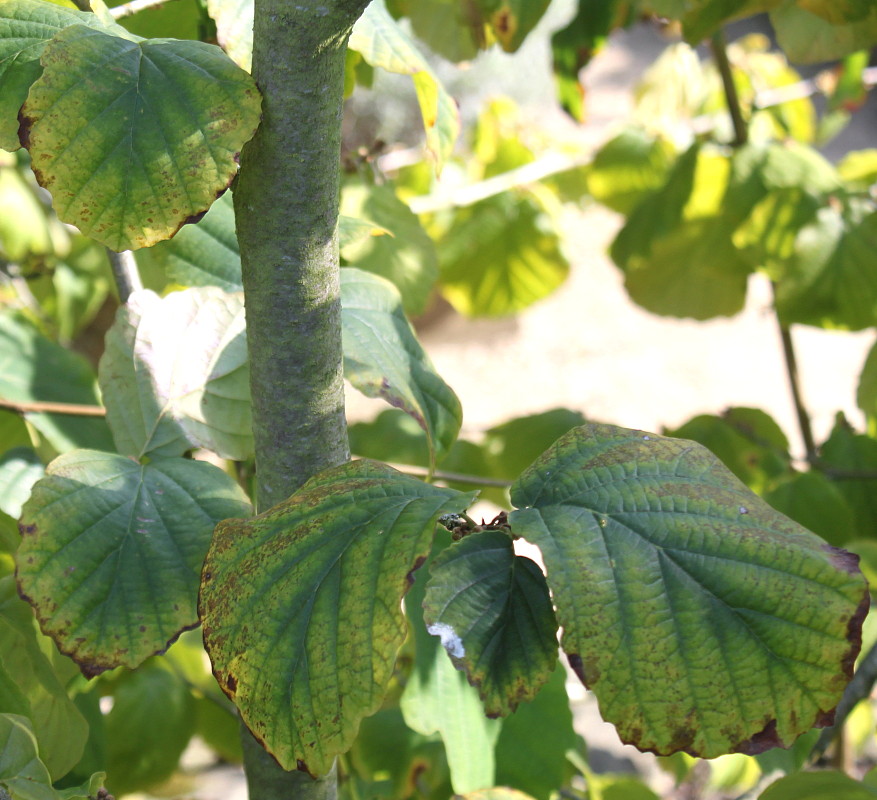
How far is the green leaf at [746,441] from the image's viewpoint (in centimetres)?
107

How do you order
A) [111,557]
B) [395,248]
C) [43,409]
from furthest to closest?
[395,248] → [43,409] → [111,557]

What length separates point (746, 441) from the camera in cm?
114

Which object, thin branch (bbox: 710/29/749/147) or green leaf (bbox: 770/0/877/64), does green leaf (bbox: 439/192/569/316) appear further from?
green leaf (bbox: 770/0/877/64)

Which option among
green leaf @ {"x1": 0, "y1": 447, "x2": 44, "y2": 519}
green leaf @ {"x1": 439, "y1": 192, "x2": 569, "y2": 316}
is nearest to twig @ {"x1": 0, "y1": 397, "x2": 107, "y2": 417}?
green leaf @ {"x1": 0, "y1": 447, "x2": 44, "y2": 519}

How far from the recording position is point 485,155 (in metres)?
1.55

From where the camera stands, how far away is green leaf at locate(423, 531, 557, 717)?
1.20 feet

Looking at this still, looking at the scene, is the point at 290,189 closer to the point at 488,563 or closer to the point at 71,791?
the point at 488,563

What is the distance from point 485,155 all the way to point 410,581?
1.29 meters

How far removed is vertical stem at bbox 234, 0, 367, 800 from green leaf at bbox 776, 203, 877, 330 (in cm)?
78

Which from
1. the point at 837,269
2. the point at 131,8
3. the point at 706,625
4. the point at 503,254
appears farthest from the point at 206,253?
the point at 503,254

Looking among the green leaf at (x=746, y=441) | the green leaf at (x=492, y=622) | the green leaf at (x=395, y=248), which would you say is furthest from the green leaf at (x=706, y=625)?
the green leaf at (x=746, y=441)

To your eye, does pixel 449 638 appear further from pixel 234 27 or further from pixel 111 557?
pixel 234 27

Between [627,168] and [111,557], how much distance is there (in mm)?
1158

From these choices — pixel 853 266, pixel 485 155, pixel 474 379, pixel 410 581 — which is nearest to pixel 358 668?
pixel 410 581
